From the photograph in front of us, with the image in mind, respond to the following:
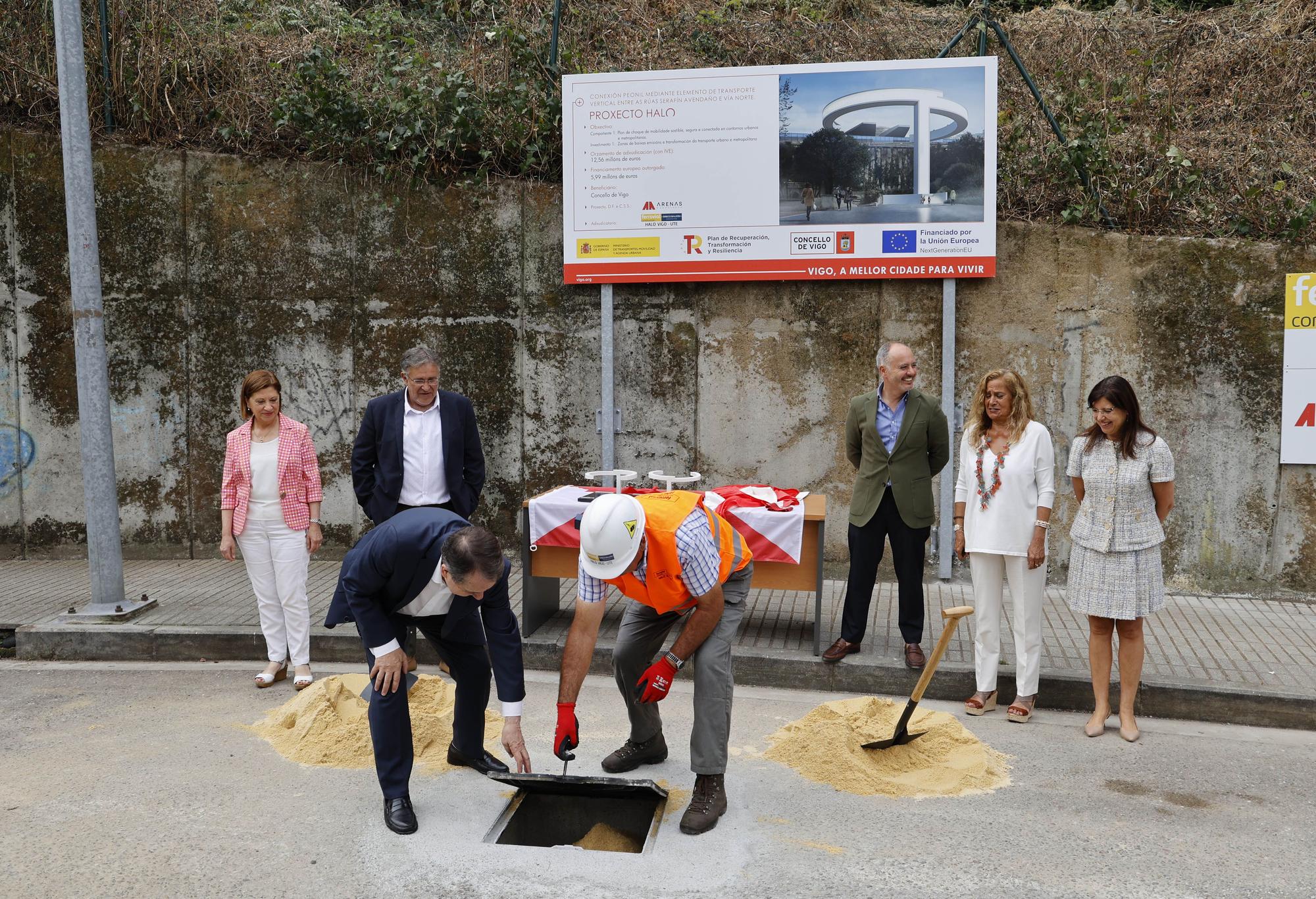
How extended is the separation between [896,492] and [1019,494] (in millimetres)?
744

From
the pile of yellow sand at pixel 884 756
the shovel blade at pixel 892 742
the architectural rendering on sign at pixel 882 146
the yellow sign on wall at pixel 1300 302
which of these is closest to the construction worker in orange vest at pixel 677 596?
the pile of yellow sand at pixel 884 756

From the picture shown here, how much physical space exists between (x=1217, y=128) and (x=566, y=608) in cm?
711

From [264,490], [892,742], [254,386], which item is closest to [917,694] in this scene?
[892,742]

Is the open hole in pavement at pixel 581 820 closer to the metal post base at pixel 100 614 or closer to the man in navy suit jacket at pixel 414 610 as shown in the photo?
the man in navy suit jacket at pixel 414 610

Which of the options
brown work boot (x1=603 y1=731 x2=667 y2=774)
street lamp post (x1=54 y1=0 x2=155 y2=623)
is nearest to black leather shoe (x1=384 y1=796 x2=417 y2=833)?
brown work boot (x1=603 y1=731 x2=667 y2=774)

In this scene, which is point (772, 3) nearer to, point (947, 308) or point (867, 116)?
point (867, 116)

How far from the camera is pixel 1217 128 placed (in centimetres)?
934

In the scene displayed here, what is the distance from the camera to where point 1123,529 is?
5246mm

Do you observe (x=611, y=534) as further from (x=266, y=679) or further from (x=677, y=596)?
(x=266, y=679)

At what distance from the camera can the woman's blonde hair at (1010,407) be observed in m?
5.52

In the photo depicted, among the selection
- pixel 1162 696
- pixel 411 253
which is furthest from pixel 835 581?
pixel 411 253

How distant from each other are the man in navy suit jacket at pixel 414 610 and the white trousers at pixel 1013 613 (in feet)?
8.69

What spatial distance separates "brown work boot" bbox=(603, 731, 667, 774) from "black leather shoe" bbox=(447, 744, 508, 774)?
0.48 metres

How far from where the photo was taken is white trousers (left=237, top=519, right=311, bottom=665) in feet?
19.8
